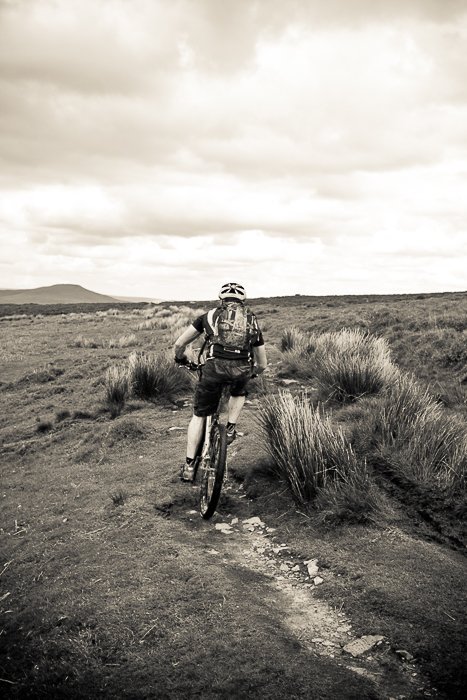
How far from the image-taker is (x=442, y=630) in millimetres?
3299

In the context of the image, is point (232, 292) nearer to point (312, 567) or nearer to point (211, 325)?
point (211, 325)

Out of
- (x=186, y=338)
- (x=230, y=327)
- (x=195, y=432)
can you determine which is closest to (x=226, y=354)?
(x=230, y=327)

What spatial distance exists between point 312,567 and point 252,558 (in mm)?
563

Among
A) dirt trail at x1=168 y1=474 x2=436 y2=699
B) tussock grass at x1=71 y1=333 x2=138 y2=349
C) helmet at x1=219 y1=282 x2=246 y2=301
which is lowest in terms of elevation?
dirt trail at x1=168 y1=474 x2=436 y2=699

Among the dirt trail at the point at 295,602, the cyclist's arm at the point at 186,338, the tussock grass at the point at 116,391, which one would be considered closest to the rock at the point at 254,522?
the dirt trail at the point at 295,602

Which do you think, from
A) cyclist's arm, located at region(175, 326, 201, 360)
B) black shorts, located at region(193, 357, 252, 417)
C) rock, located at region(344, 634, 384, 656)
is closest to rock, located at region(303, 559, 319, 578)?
rock, located at region(344, 634, 384, 656)

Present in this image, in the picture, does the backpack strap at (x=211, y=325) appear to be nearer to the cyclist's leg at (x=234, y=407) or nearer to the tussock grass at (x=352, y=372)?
the cyclist's leg at (x=234, y=407)

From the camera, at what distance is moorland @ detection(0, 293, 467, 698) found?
122 inches

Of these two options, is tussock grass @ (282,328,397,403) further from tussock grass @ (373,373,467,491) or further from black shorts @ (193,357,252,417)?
black shorts @ (193,357,252,417)

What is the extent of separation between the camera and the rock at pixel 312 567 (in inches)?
163

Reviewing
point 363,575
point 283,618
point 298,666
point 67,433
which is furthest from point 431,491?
point 67,433

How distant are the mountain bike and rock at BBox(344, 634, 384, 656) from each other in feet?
6.51

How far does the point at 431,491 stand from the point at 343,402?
370 cm

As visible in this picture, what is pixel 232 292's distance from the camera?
206 inches
